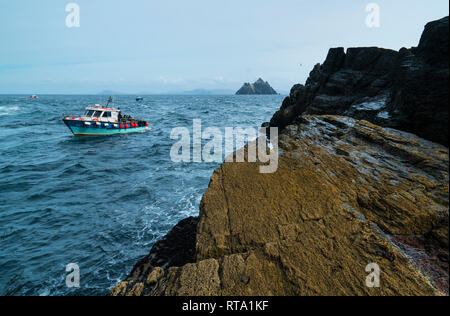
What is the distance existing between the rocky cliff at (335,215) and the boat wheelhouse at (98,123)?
26.5 meters

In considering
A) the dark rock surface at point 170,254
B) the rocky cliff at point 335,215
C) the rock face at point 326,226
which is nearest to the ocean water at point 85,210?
the dark rock surface at point 170,254

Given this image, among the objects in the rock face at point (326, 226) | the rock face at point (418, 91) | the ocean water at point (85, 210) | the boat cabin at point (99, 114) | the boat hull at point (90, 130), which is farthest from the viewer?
the boat cabin at point (99, 114)

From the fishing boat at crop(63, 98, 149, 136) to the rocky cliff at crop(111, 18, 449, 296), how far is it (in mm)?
26471

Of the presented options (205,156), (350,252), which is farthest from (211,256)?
(205,156)

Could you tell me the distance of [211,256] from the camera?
174 inches

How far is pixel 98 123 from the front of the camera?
2794cm

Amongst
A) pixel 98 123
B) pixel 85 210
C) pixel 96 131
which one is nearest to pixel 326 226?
pixel 85 210

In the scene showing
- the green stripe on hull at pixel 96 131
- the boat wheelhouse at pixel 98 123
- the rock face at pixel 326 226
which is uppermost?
the boat wheelhouse at pixel 98 123

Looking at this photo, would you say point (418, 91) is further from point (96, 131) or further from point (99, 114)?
point (99, 114)

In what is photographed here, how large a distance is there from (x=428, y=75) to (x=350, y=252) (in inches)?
209

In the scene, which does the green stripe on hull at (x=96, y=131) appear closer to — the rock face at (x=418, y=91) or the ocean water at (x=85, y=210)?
the ocean water at (x=85, y=210)

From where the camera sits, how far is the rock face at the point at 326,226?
142 inches

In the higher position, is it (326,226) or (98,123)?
(98,123)
